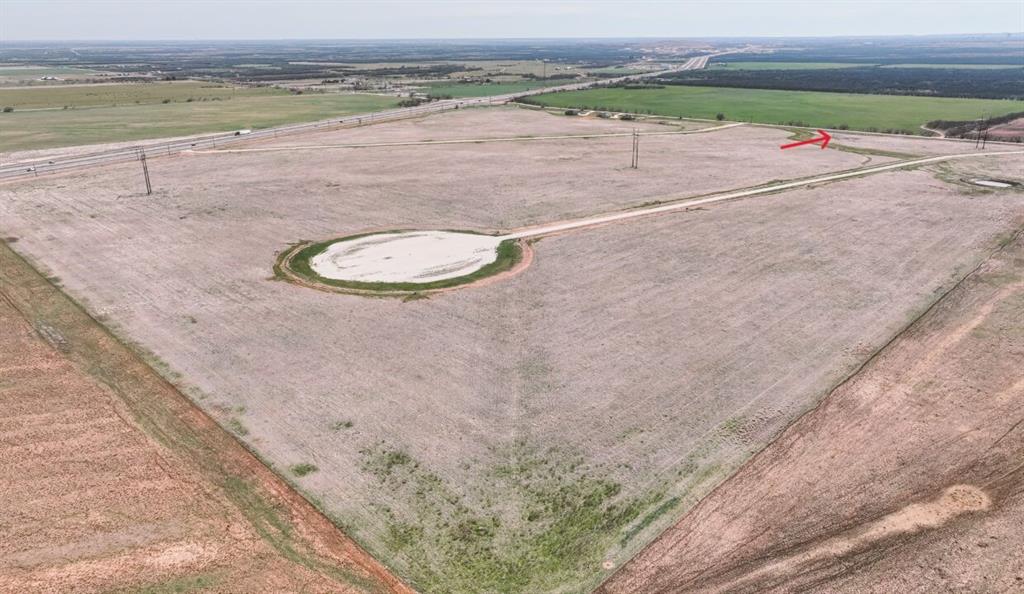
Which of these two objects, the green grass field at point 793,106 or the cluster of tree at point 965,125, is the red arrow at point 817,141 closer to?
the green grass field at point 793,106

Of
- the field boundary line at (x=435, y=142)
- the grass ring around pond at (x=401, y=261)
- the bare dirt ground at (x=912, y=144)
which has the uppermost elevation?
the field boundary line at (x=435, y=142)

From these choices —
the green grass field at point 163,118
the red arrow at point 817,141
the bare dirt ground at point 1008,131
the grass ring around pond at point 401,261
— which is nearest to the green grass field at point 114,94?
the green grass field at point 163,118

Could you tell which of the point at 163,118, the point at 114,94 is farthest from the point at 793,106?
the point at 114,94

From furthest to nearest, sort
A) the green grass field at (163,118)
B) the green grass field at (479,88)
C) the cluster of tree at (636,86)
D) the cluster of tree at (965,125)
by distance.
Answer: the cluster of tree at (636,86) → the green grass field at (479,88) → the cluster of tree at (965,125) → the green grass field at (163,118)

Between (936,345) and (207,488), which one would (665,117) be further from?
(207,488)

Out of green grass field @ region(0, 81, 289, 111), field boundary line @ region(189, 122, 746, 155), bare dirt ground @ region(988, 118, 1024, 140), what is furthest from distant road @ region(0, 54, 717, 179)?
bare dirt ground @ region(988, 118, 1024, 140)

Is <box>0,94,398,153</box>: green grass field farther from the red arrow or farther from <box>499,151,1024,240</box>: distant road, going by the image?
the red arrow

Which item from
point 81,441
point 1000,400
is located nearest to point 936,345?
point 1000,400
